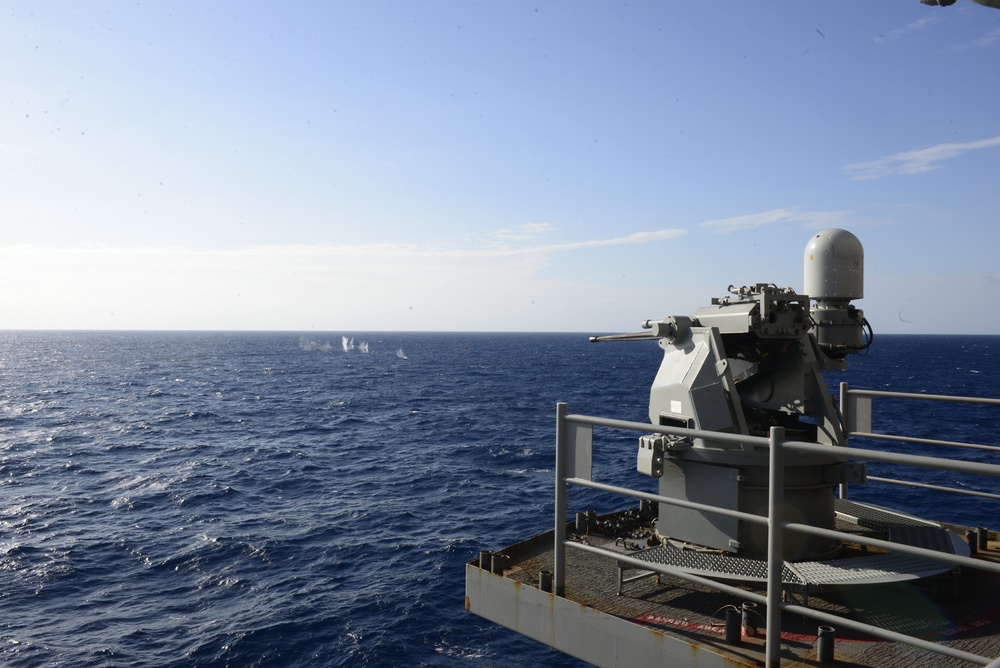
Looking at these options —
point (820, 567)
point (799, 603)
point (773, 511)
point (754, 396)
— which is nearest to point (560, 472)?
point (773, 511)

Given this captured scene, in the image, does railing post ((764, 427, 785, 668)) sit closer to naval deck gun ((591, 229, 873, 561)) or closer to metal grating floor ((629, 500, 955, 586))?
metal grating floor ((629, 500, 955, 586))

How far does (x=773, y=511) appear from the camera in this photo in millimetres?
4539

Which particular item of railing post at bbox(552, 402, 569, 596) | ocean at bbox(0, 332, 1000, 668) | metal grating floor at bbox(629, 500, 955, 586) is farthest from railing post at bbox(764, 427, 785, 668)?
ocean at bbox(0, 332, 1000, 668)

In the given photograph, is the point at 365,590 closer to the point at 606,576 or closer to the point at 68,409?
the point at 606,576

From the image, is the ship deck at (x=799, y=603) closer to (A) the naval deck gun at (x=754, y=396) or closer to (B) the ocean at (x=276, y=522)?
(A) the naval deck gun at (x=754, y=396)

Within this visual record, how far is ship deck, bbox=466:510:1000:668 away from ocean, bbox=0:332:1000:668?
9621 millimetres

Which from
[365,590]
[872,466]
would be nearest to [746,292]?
[365,590]

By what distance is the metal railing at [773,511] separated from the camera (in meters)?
3.68

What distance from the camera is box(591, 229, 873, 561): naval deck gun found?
24.8ft

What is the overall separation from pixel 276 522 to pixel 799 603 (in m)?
21.8

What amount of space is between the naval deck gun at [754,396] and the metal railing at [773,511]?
78.5 inches

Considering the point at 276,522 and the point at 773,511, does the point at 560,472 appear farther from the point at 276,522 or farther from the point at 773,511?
the point at 276,522

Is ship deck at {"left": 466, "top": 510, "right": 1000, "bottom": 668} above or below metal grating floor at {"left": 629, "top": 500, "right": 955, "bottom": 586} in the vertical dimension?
below

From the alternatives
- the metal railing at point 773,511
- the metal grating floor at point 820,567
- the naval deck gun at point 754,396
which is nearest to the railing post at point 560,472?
the metal railing at point 773,511
